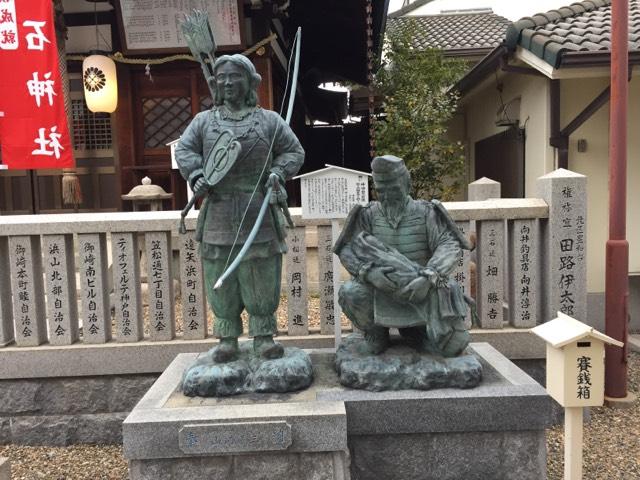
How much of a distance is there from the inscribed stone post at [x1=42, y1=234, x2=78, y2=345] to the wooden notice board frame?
15.8 feet

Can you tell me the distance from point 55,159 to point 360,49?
8167 mm

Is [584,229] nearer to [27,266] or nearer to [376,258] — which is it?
[376,258]

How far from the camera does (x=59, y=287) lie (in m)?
4.98

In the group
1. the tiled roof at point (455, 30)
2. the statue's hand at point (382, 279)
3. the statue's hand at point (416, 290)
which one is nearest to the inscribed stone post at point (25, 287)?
the statue's hand at point (382, 279)

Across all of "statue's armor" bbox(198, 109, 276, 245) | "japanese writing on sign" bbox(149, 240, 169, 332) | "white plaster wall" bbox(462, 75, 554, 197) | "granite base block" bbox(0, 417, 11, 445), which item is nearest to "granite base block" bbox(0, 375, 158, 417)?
"granite base block" bbox(0, 417, 11, 445)

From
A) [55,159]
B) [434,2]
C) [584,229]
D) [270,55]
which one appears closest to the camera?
[584,229]

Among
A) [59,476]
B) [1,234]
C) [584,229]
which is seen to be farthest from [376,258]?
[1,234]

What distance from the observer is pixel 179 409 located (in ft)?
10.4

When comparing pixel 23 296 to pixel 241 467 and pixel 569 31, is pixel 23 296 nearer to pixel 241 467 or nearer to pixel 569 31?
pixel 241 467

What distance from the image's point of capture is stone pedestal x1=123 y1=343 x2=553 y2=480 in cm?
301

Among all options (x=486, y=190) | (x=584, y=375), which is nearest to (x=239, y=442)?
(x=584, y=375)

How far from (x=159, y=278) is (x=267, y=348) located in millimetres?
1815

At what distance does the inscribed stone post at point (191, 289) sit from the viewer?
5020 millimetres

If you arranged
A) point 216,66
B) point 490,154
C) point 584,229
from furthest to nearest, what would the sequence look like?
1. point 490,154
2. point 584,229
3. point 216,66
